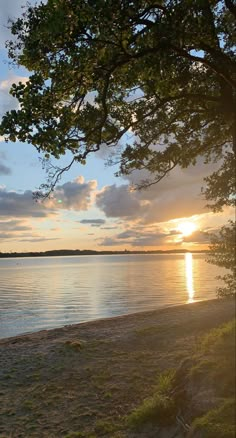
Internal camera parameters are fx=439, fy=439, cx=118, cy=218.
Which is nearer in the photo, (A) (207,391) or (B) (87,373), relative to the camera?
(A) (207,391)

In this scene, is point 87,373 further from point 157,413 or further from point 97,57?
point 97,57

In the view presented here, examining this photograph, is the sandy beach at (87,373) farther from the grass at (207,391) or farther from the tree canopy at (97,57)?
the tree canopy at (97,57)

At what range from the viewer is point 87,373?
45.8 ft

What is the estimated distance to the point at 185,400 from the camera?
8.61 meters

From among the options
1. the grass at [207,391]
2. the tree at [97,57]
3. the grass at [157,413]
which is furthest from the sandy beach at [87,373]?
the tree at [97,57]

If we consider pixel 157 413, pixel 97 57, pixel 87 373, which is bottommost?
pixel 87 373

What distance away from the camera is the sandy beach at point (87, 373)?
10.1 metres

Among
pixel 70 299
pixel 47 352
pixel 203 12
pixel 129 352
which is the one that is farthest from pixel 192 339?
pixel 70 299

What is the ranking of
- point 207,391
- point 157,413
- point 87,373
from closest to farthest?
1. point 207,391
2. point 157,413
3. point 87,373

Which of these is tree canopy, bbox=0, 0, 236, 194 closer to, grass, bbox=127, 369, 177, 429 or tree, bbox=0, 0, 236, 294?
tree, bbox=0, 0, 236, 294

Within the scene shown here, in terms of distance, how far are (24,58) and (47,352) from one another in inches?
455

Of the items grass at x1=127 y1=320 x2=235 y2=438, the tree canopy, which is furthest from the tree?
grass at x1=127 y1=320 x2=235 y2=438

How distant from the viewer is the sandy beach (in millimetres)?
10078

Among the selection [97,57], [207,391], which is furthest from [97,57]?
[207,391]
